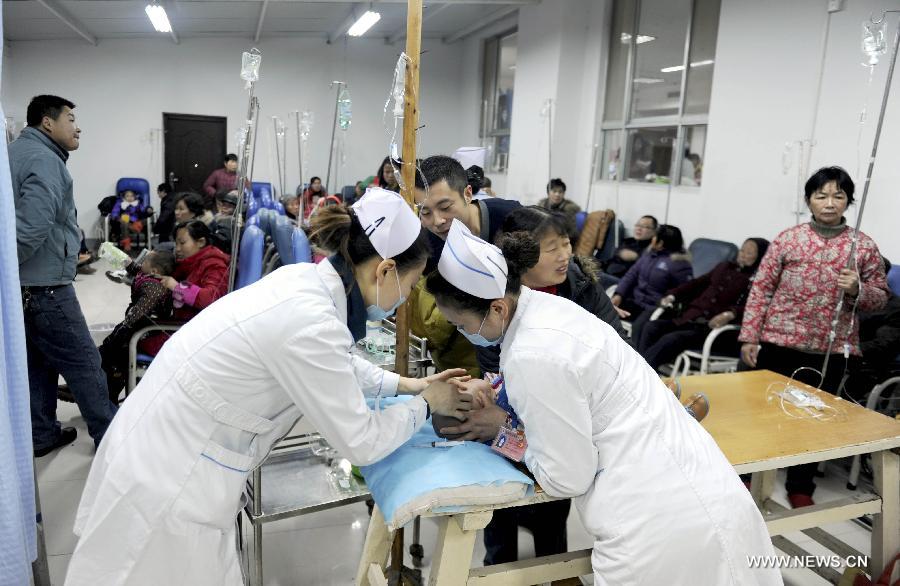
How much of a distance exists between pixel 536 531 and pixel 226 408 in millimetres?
1097

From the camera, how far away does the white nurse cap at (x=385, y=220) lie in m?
1.24

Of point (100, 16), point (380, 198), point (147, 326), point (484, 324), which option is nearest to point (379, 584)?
point (484, 324)

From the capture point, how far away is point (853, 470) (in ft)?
8.89

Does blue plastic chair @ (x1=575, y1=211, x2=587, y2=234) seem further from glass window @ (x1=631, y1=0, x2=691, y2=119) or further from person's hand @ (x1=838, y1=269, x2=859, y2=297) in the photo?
person's hand @ (x1=838, y1=269, x2=859, y2=297)

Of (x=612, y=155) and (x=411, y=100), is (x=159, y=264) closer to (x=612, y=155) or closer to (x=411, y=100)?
(x=411, y=100)

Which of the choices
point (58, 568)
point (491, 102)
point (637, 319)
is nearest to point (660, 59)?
point (637, 319)

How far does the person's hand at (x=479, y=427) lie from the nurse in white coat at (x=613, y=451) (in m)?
0.13

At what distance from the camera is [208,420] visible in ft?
4.08

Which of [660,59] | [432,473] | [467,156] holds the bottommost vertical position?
[432,473]

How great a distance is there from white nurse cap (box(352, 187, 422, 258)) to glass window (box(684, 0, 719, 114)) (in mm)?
4851

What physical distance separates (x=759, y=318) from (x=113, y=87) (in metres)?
9.31

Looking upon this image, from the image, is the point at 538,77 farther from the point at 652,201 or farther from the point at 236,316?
the point at 236,316

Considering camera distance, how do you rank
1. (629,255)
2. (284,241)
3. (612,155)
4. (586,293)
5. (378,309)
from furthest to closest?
(612,155) → (629,255) → (284,241) → (586,293) → (378,309)

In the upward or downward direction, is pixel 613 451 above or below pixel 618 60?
below
